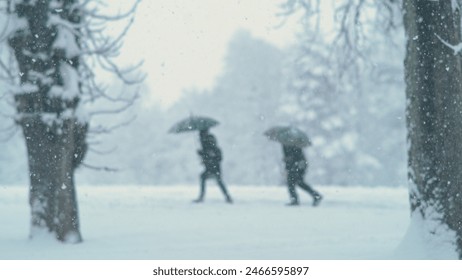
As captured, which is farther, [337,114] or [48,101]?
[337,114]

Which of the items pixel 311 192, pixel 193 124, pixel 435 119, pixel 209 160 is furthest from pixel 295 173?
pixel 435 119

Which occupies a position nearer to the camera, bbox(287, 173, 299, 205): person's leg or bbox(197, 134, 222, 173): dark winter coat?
bbox(287, 173, 299, 205): person's leg

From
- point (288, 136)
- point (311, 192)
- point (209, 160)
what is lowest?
point (311, 192)

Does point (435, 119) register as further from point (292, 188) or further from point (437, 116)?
point (292, 188)

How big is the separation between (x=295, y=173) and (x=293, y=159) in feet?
1.21

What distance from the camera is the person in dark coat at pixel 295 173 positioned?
48.5 feet

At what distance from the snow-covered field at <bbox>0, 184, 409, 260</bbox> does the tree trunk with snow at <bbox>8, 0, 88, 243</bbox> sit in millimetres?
504

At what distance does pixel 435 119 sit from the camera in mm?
7309

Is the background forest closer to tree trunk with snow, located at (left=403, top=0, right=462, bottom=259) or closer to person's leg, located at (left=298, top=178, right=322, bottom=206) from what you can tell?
person's leg, located at (left=298, top=178, right=322, bottom=206)

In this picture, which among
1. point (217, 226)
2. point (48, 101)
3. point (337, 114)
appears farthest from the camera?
point (337, 114)

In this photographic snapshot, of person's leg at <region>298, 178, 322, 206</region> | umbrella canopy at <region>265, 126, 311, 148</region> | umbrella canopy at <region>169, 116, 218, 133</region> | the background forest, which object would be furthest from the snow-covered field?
the background forest

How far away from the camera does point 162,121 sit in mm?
50625

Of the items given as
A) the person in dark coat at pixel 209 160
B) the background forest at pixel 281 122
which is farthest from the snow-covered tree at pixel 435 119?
the background forest at pixel 281 122

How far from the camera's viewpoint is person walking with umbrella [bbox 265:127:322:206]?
14.8 m
